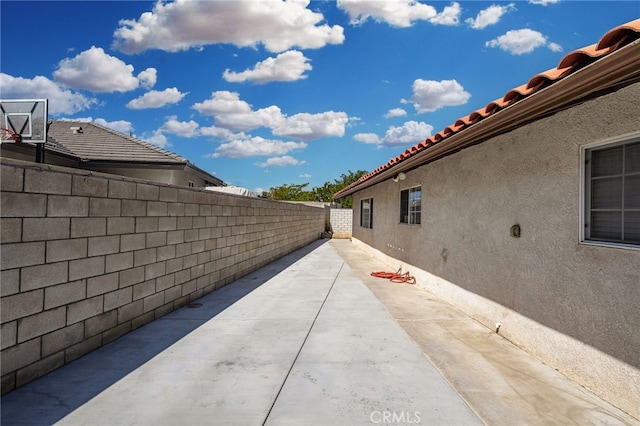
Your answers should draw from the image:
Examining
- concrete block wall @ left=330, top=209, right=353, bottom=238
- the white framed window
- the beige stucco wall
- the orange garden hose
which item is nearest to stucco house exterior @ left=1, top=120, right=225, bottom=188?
the orange garden hose

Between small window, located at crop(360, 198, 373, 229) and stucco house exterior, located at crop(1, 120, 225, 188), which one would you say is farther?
small window, located at crop(360, 198, 373, 229)

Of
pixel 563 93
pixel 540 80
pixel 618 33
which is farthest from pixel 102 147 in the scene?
pixel 618 33

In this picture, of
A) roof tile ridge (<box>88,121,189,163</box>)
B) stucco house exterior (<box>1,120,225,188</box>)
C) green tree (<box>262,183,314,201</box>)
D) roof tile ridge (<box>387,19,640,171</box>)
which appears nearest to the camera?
roof tile ridge (<box>387,19,640,171</box>)

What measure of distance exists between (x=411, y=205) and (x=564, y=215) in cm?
526

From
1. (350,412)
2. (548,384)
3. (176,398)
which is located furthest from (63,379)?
(548,384)

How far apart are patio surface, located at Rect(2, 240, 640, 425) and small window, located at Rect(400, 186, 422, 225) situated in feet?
10.9

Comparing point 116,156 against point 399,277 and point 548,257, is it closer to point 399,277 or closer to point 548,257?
point 399,277

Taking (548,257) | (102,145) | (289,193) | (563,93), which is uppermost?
(289,193)

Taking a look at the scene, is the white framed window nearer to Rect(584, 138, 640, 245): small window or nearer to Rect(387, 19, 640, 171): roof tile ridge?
Rect(584, 138, 640, 245): small window

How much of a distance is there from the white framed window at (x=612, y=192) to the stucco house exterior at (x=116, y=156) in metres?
11.1

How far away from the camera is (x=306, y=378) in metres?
2.97

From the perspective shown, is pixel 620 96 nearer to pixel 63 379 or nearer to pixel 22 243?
pixel 22 243

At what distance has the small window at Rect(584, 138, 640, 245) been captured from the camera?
2.60 metres

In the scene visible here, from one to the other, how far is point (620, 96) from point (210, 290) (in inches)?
256
